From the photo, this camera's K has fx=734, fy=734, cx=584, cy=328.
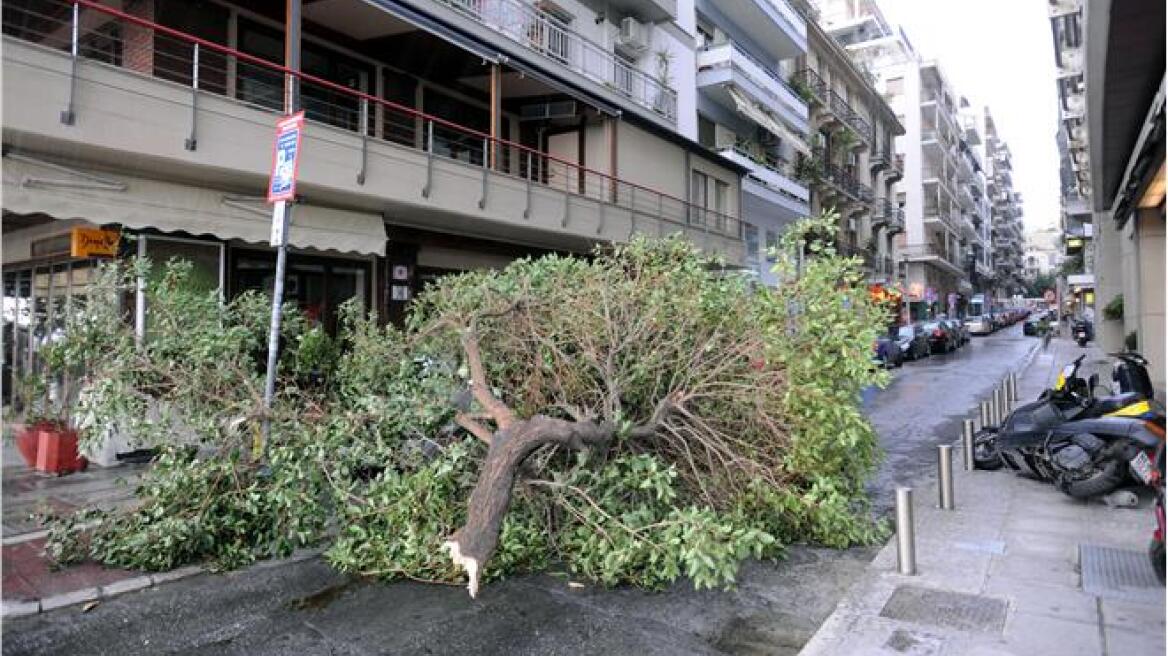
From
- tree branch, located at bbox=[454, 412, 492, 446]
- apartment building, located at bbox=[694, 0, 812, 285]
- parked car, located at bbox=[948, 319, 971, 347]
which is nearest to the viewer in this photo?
tree branch, located at bbox=[454, 412, 492, 446]

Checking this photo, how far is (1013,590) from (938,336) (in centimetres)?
2877

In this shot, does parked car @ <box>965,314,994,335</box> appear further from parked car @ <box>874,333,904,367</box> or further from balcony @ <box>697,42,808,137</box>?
balcony @ <box>697,42,808,137</box>

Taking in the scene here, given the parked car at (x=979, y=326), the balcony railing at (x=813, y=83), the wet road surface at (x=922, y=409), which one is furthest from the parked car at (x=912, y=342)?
the parked car at (x=979, y=326)

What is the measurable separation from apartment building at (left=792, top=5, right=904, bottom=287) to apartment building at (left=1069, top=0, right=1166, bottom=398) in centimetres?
950

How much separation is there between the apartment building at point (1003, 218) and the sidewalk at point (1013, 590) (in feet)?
341

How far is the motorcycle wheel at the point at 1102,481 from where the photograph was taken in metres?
6.46

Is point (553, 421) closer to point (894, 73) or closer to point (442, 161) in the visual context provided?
point (442, 161)

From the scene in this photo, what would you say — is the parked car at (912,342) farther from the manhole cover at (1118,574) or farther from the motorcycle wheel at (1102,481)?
the manhole cover at (1118,574)

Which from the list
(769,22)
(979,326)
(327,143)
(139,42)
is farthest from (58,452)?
(979,326)

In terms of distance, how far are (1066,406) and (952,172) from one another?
64865mm

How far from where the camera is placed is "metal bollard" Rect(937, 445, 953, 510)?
6.78 m

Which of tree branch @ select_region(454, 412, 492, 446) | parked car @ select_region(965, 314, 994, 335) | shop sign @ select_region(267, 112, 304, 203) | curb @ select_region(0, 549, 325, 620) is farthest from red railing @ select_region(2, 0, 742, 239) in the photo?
parked car @ select_region(965, 314, 994, 335)

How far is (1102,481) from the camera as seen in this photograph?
649 centimetres

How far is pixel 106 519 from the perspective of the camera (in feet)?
18.2
